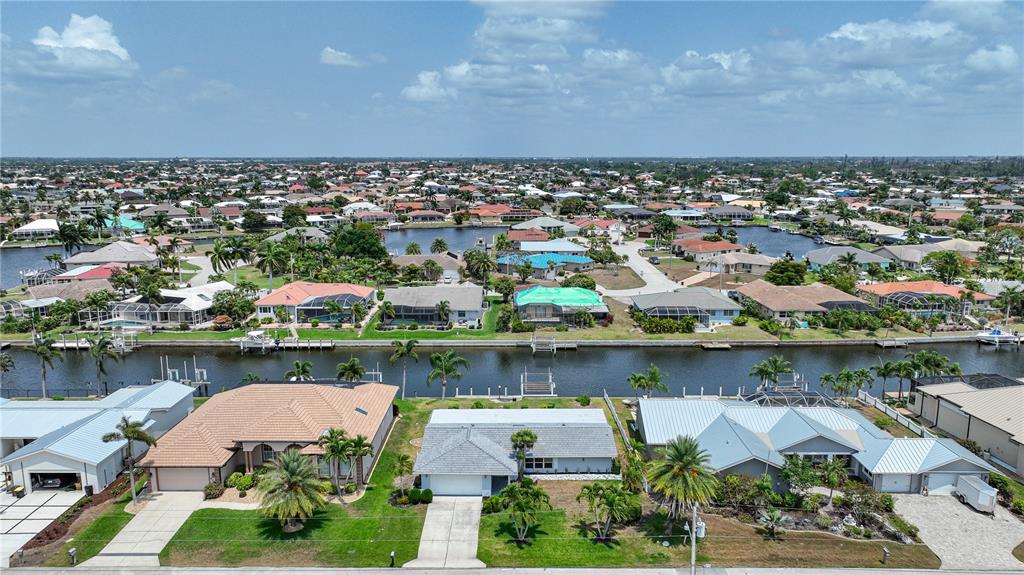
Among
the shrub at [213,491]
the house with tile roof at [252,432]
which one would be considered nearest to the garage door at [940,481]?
the house with tile roof at [252,432]

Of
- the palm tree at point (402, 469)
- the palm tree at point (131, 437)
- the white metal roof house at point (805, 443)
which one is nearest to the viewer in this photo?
the palm tree at point (131, 437)

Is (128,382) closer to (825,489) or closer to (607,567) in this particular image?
(607,567)

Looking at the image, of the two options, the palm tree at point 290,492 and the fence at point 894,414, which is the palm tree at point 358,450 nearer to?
the palm tree at point 290,492

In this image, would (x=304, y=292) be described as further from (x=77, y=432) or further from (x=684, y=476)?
(x=684, y=476)

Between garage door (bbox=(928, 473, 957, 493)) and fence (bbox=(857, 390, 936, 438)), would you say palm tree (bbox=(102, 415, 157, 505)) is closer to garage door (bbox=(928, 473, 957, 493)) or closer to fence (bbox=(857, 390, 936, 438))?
garage door (bbox=(928, 473, 957, 493))

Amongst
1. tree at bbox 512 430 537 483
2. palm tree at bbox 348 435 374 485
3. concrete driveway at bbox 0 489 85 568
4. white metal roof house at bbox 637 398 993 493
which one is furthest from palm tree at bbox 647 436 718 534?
concrete driveway at bbox 0 489 85 568

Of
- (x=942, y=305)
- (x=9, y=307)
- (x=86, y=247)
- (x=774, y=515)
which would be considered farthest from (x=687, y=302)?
(x=86, y=247)
